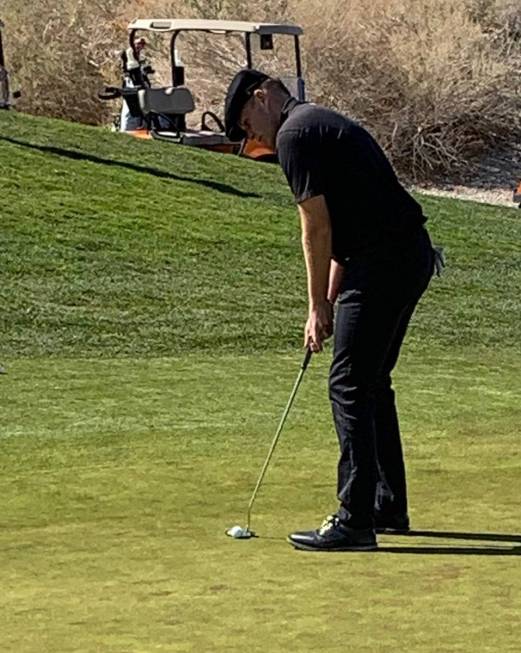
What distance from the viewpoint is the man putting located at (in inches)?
218

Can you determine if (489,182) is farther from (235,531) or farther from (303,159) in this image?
(303,159)

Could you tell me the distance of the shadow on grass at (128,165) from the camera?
2094 cm

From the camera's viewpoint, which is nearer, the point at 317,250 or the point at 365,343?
the point at 317,250

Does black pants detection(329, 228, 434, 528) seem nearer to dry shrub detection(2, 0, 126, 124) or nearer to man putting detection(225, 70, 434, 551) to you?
man putting detection(225, 70, 434, 551)

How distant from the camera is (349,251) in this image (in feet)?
18.7

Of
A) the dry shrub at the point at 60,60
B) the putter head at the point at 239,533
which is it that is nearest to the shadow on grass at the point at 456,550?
the putter head at the point at 239,533

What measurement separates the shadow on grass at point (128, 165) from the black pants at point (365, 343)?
49.4ft

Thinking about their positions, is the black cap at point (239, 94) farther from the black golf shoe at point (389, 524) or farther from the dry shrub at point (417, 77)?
the dry shrub at point (417, 77)

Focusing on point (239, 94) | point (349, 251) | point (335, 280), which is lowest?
point (335, 280)

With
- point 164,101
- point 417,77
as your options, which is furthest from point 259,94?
point 417,77

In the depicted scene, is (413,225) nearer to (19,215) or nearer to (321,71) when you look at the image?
(19,215)

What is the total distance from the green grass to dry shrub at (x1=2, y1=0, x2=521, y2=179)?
530 inches

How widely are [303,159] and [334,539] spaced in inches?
49.1

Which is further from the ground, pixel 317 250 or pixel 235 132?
pixel 235 132
